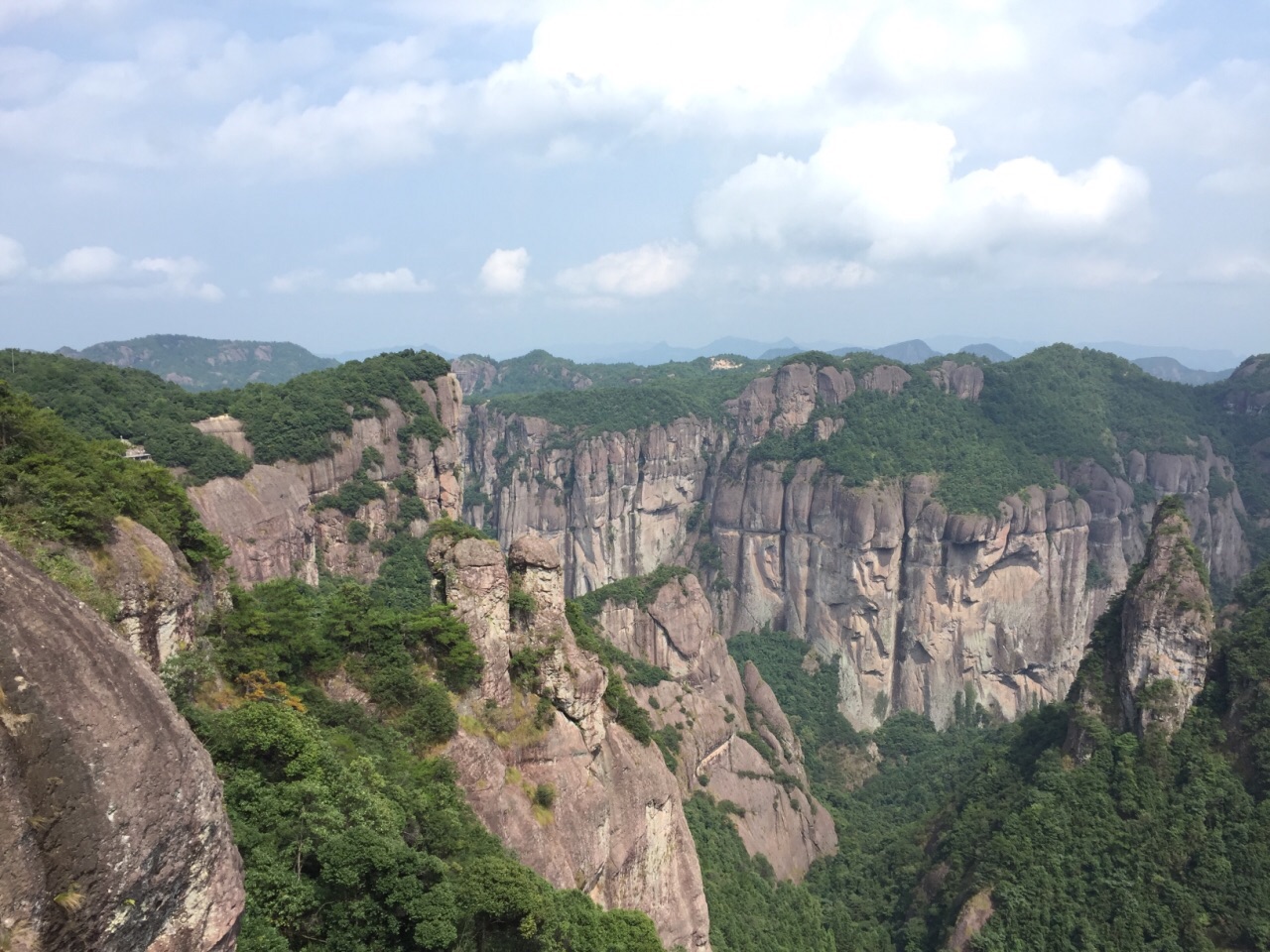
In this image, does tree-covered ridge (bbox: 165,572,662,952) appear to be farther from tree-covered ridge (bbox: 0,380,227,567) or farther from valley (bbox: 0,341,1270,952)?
tree-covered ridge (bbox: 0,380,227,567)

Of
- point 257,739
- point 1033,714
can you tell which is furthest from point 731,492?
point 257,739

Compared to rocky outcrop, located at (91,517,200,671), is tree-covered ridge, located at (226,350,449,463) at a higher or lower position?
higher

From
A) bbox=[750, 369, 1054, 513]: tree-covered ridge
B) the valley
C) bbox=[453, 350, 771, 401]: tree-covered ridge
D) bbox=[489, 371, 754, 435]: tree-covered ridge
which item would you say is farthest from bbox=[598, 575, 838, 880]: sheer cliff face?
bbox=[453, 350, 771, 401]: tree-covered ridge

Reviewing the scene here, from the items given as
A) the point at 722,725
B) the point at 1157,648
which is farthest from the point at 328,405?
the point at 1157,648

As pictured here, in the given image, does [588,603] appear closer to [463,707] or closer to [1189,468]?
[463,707]

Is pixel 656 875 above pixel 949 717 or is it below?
above

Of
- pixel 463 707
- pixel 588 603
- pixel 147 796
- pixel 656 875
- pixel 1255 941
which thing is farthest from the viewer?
pixel 588 603

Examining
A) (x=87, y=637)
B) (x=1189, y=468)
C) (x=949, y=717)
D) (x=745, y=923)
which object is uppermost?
(x=87, y=637)
